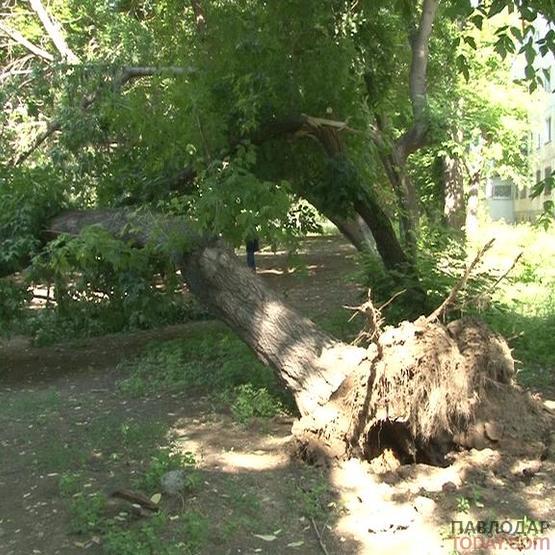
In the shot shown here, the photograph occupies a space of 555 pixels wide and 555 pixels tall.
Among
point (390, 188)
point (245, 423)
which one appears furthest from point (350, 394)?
point (390, 188)

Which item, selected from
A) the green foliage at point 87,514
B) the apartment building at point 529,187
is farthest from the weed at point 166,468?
the apartment building at point 529,187

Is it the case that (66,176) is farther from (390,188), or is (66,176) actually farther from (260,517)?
(260,517)

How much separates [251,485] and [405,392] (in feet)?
3.86

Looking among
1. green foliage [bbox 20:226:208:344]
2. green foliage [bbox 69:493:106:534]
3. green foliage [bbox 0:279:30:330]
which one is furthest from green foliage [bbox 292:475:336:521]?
green foliage [bbox 0:279:30:330]

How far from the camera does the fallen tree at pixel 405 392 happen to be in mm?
4840

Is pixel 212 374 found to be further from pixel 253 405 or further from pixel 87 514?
pixel 87 514

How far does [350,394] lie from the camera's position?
5.14 meters

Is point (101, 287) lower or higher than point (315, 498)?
higher

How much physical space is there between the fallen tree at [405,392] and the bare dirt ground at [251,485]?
18 centimetres

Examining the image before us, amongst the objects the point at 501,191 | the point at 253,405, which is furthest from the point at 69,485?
the point at 501,191

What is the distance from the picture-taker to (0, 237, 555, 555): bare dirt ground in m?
3.98

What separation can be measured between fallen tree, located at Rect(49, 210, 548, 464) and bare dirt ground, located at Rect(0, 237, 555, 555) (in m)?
0.18

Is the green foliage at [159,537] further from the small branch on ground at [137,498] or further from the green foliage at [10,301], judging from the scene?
the green foliage at [10,301]

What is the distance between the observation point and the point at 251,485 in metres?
4.67
